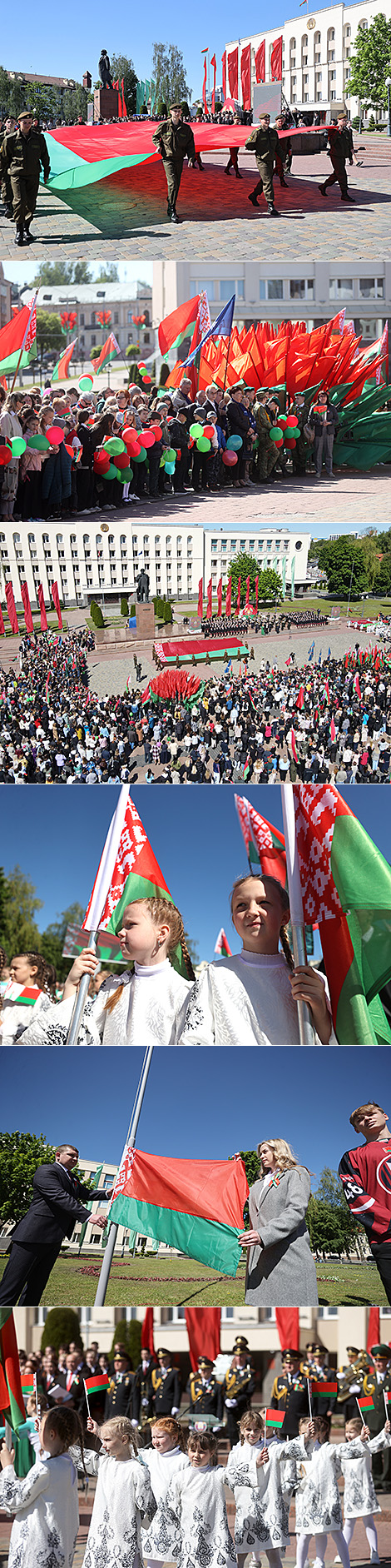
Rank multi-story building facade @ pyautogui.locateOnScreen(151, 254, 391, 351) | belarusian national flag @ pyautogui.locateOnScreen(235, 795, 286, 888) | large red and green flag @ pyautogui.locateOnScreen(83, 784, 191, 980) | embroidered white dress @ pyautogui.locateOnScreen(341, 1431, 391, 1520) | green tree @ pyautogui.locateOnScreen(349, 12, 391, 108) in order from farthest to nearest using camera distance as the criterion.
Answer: green tree @ pyautogui.locateOnScreen(349, 12, 391, 108) → multi-story building facade @ pyautogui.locateOnScreen(151, 254, 391, 351) → belarusian national flag @ pyautogui.locateOnScreen(235, 795, 286, 888) → large red and green flag @ pyautogui.locateOnScreen(83, 784, 191, 980) → embroidered white dress @ pyautogui.locateOnScreen(341, 1431, 391, 1520)

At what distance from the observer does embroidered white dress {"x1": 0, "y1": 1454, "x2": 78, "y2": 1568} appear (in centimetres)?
408

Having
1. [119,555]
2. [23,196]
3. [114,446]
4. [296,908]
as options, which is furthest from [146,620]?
[23,196]

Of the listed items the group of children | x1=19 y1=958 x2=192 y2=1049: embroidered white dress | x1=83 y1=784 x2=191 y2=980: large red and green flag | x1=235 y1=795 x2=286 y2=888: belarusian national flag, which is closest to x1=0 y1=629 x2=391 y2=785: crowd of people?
x1=235 y1=795 x2=286 y2=888: belarusian national flag

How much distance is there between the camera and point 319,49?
29.8 ft

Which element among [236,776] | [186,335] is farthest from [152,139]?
[236,776]

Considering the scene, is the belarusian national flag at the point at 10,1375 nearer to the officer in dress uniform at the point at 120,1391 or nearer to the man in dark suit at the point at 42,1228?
the officer in dress uniform at the point at 120,1391

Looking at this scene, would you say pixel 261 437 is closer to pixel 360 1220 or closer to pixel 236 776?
pixel 236 776

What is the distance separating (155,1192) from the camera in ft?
19.5

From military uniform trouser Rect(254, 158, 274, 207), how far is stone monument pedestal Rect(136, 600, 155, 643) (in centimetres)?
333

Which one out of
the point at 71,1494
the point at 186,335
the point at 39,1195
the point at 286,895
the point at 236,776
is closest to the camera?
the point at 71,1494

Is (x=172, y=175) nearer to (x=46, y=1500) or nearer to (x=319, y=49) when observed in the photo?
(x=319, y=49)

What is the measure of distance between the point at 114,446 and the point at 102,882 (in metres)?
2.97

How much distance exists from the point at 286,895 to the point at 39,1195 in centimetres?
210

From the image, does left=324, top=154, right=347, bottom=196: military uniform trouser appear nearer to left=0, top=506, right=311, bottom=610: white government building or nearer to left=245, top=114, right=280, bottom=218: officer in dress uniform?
left=245, top=114, right=280, bottom=218: officer in dress uniform
